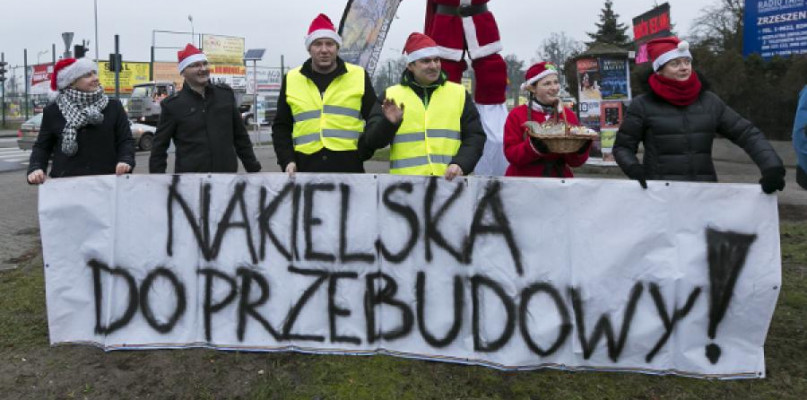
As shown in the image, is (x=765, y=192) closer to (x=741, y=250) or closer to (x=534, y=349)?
(x=741, y=250)

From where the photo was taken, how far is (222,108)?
4539 mm

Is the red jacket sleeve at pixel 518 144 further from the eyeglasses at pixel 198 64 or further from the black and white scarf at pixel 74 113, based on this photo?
the black and white scarf at pixel 74 113

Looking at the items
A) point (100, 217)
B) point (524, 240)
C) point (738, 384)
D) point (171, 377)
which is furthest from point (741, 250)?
point (100, 217)

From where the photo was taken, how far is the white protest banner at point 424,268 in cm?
340

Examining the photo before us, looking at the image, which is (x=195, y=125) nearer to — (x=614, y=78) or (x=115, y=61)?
(x=614, y=78)

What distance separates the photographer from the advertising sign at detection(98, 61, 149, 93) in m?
48.9

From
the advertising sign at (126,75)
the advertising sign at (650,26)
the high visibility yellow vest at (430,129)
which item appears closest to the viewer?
the high visibility yellow vest at (430,129)

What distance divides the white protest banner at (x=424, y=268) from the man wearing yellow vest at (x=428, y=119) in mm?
279

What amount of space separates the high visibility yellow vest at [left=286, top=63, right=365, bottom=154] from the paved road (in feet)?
12.7

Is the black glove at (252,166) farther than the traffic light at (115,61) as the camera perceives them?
No

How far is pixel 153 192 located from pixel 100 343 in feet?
3.09

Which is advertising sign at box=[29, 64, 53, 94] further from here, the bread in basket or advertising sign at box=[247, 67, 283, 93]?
the bread in basket

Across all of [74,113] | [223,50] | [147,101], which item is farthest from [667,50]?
[147,101]

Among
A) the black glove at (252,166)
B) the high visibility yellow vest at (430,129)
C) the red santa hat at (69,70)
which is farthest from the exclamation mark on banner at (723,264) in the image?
the red santa hat at (69,70)
